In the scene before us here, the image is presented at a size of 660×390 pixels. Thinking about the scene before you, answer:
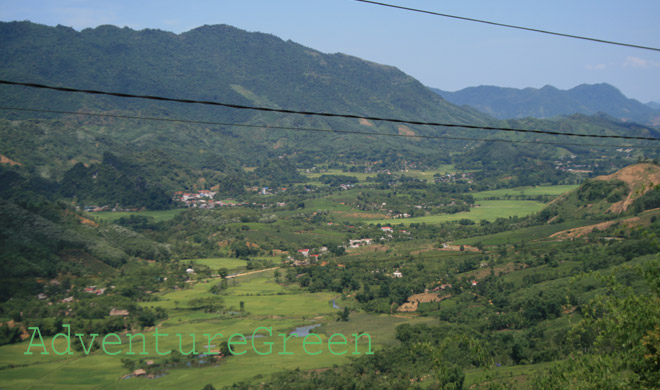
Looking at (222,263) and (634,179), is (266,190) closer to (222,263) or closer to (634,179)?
(222,263)

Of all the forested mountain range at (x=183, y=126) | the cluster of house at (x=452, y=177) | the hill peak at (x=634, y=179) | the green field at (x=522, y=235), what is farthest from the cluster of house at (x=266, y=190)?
the hill peak at (x=634, y=179)

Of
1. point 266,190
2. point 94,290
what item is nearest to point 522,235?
point 94,290

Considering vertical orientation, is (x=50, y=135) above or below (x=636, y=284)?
above

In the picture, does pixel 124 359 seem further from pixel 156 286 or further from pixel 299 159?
pixel 299 159

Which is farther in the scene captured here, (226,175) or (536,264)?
(226,175)

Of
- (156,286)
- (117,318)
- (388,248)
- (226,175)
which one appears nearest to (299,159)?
(226,175)

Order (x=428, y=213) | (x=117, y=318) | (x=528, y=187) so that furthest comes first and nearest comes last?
(x=528, y=187), (x=428, y=213), (x=117, y=318)

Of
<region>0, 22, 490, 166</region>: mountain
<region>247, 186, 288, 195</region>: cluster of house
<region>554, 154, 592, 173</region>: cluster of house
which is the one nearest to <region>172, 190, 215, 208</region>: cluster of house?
<region>247, 186, 288, 195</region>: cluster of house

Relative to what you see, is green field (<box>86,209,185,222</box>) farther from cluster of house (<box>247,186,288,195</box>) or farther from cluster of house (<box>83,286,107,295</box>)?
cluster of house (<box>83,286,107,295</box>)
